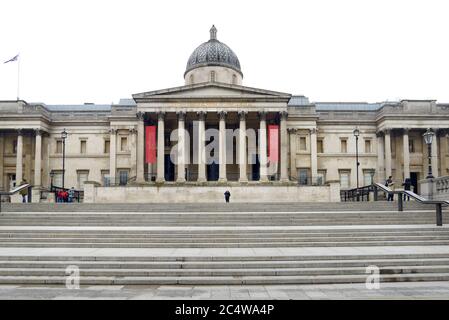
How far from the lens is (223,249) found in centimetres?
1391

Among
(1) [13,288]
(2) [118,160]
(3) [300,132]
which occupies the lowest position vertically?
(1) [13,288]

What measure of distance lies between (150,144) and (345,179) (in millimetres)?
23646

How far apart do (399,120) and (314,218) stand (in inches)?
1311

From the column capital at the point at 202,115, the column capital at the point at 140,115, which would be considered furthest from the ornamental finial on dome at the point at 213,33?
the column capital at the point at 140,115

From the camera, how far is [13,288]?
1006 centimetres

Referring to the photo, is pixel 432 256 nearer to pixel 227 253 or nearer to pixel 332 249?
pixel 332 249

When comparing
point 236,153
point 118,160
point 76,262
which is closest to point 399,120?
point 236,153

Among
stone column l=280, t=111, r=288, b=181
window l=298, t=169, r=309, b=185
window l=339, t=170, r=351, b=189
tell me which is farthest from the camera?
window l=339, t=170, r=351, b=189

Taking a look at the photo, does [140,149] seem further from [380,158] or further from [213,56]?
[380,158]

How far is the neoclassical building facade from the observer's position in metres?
45.1

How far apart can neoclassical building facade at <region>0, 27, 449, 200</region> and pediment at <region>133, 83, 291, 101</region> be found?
0.43ft

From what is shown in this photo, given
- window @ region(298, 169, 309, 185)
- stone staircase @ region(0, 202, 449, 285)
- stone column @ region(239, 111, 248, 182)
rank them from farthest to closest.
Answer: window @ region(298, 169, 309, 185), stone column @ region(239, 111, 248, 182), stone staircase @ region(0, 202, 449, 285)

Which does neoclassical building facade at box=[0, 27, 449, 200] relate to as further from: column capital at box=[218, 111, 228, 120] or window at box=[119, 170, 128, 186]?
column capital at box=[218, 111, 228, 120]

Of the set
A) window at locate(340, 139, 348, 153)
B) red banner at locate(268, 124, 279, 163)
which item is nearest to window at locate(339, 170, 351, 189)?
window at locate(340, 139, 348, 153)
